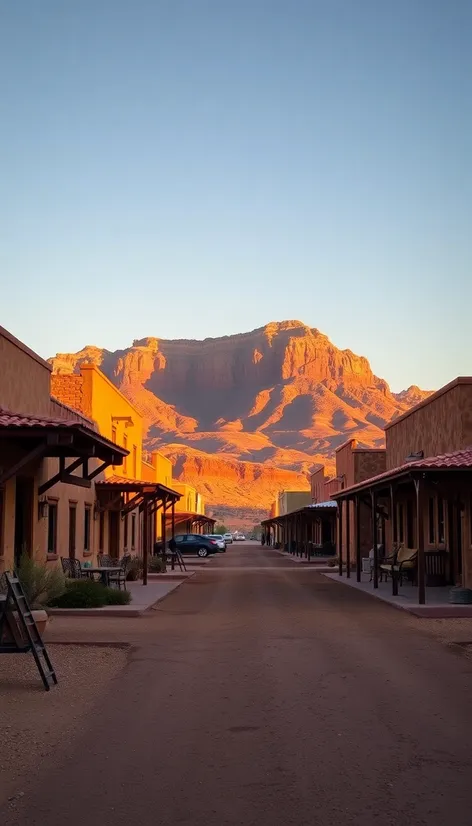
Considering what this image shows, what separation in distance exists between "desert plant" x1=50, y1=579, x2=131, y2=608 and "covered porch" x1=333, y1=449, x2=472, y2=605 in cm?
655

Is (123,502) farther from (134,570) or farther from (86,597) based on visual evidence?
(86,597)

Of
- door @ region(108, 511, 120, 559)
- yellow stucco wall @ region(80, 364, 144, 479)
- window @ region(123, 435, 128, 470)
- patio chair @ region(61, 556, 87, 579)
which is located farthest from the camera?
window @ region(123, 435, 128, 470)

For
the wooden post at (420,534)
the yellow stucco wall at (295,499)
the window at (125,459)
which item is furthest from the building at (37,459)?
the yellow stucco wall at (295,499)

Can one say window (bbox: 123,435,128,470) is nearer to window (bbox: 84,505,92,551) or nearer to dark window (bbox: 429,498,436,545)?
window (bbox: 84,505,92,551)

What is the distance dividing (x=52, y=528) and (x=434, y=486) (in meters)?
9.28

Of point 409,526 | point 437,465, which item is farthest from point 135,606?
point 409,526

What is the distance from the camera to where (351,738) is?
24.5ft

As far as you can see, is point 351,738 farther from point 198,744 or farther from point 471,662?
point 471,662

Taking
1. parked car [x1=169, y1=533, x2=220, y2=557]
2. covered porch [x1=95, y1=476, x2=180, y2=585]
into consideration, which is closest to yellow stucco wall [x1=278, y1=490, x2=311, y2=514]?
parked car [x1=169, y1=533, x2=220, y2=557]

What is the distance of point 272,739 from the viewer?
750 cm

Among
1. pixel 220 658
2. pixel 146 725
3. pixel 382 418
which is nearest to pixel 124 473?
pixel 220 658

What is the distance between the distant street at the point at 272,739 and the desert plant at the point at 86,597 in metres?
4.87

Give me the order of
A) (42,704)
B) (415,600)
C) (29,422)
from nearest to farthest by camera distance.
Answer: (42,704) < (29,422) < (415,600)

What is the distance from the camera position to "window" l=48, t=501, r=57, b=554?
22.6m
